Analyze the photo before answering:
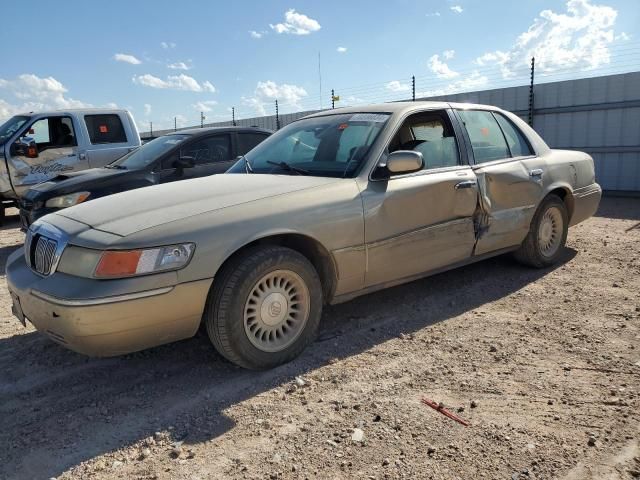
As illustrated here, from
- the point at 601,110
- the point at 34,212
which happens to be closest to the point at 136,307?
the point at 34,212

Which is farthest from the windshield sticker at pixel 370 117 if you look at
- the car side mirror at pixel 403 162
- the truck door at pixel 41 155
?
the truck door at pixel 41 155

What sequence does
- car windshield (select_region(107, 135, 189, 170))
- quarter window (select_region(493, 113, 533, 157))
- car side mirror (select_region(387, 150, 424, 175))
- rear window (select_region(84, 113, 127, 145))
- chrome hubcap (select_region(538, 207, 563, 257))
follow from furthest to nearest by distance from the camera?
rear window (select_region(84, 113, 127, 145)), car windshield (select_region(107, 135, 189, 170)), chrome hubcap (select_region(538, 207, 563, 257)), quarter window (select_region(493, 113, 533, 157)), car side mirror (select_region(387, 150, 424, 175))

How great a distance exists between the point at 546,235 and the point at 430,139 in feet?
6.07

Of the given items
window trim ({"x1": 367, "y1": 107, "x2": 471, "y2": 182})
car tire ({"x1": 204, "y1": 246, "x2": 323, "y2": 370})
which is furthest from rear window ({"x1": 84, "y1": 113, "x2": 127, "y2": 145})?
car tire ({"x1": 204, "y1": 246, "x2": 323, "y2": 370})

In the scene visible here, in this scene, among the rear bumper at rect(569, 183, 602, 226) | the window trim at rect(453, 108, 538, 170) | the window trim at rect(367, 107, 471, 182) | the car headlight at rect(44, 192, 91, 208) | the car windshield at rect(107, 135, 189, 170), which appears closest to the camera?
the window trim at rect(367, 107, 471, 182)

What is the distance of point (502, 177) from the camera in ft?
15.0

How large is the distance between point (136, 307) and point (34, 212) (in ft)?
14.5

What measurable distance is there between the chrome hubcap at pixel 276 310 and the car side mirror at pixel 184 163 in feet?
12.4

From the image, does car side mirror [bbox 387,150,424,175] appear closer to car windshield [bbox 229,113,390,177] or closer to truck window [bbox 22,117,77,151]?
car windshield [bbox 229,113,390,177]

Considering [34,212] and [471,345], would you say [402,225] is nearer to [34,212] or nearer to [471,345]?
[471,345]

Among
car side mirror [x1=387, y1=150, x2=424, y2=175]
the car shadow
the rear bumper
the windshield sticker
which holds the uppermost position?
the windshield sticker

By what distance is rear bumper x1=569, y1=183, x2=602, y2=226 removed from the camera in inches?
218

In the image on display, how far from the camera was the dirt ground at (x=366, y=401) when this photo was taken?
2.40 metres

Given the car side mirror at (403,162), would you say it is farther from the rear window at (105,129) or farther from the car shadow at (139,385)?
the rear window at (105,129)
